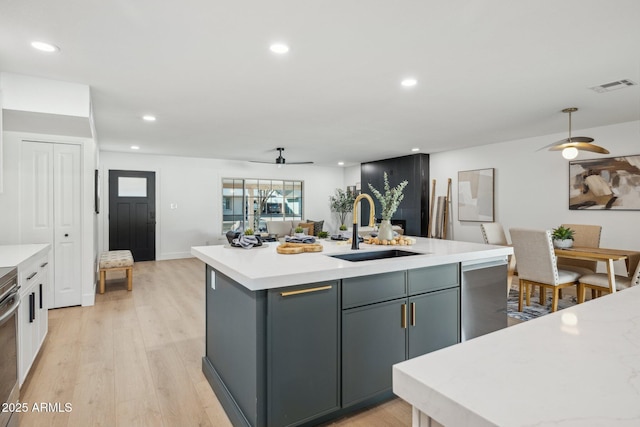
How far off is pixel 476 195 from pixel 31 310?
6.55m

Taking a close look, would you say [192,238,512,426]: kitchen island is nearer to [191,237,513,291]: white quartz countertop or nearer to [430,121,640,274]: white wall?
[191,237,513,291]: white quartz countertop

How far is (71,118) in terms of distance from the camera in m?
3.26

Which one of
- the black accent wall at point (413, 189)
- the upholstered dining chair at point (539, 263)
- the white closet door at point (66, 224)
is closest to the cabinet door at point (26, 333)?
the white closet door at point (66, 224)

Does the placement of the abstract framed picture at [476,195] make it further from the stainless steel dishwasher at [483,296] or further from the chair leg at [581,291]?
the stainless steel dishwasher at [483,296]

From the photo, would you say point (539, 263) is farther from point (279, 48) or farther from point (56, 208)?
point (56, 208)

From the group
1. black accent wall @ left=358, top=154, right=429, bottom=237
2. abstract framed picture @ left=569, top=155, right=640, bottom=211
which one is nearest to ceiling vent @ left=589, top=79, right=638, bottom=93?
abstract framed picture @ left=569, top=155, right=640, bottom=211

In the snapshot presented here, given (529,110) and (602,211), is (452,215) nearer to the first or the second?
(602,211)

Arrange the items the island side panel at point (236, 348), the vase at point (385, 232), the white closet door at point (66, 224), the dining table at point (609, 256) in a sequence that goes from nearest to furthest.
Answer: the island side panel at point (236, 348)
the vase at point (385, 232)
the dining table at point (609, 256)
the white closet door at point (66, 224)

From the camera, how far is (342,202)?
9.76 meters

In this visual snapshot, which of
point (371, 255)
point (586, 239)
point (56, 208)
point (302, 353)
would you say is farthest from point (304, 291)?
point (586, 239)

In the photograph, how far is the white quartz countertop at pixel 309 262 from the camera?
1723 mm

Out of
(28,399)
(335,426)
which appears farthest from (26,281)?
(335,426)

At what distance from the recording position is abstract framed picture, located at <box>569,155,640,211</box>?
4.58 metres

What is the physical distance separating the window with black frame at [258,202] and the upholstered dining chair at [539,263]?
5.93 metres
